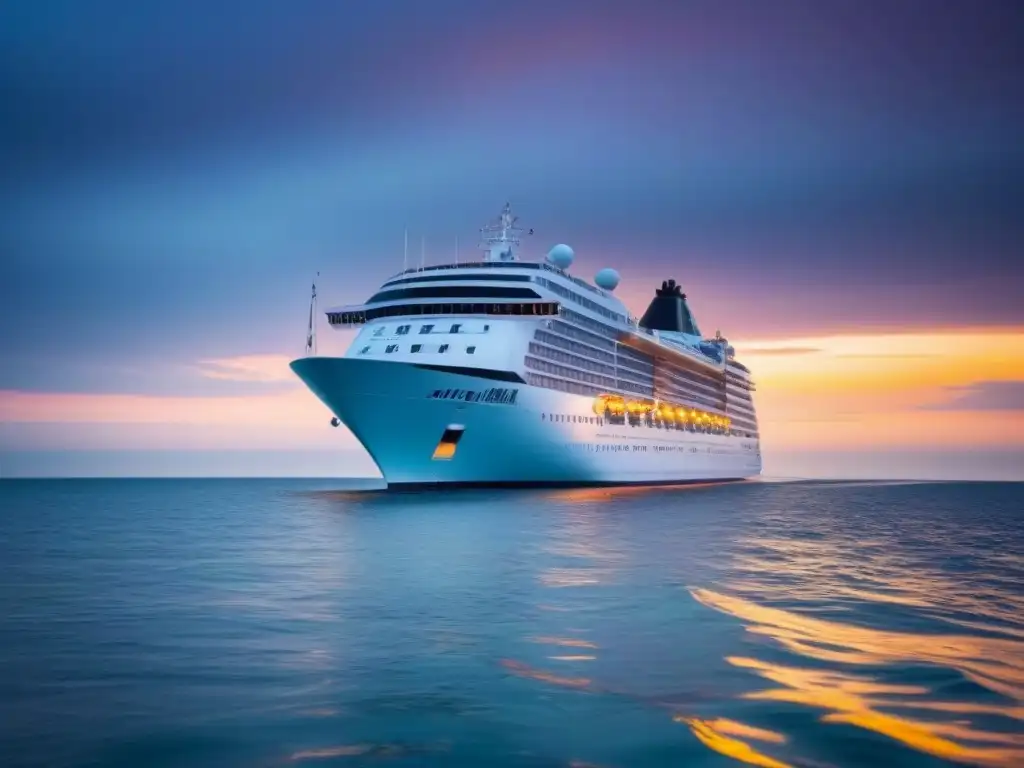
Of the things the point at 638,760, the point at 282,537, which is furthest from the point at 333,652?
the point at 282,537

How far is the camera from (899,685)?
12.4 m

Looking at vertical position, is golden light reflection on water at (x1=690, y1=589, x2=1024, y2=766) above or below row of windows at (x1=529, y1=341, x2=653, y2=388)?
below

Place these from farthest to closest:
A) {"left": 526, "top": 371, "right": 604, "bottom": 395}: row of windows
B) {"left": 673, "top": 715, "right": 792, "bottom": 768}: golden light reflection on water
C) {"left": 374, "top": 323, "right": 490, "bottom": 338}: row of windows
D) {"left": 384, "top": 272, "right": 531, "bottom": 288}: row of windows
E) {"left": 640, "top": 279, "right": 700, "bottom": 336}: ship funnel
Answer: {"left": 640, "top": 279, "right": 700, "bottom": 336}: ship funnel, {"left": 384, "top": 272, "right": 531, "bottom": 288}: row of windows, {"left": 526, "top": 371, "right": 604, "bottom": 395}: row of windows, {"left": 374, "top": 323, "right": 490, "bottom": 338}: row of windows, {"left": 673, "top": 715, "right": 792, "bottom": 768}: golden light reflection on water

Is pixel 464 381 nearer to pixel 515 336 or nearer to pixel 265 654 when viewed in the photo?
pixel 515 336

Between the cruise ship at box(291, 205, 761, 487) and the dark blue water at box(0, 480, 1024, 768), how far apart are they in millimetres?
27935

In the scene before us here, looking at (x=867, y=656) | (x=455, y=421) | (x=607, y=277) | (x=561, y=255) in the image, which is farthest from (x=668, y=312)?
(x=867, y=656)

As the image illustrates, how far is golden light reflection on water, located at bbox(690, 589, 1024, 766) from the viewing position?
10.0 meters

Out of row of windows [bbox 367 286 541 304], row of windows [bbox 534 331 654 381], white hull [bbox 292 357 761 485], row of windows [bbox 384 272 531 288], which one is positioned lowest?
white hull [bbox 292 357 761 485]

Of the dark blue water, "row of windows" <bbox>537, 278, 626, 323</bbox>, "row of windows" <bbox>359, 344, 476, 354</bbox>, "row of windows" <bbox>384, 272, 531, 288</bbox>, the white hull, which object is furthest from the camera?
"row of windows" <bbox>537, 278, 626, 323</bbox>

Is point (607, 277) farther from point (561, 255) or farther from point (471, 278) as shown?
point (471, 278)

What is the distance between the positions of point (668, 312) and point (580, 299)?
4741 centimetres

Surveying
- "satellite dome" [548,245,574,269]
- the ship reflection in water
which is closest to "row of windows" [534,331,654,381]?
"satellite dome" [548,245,574,269]

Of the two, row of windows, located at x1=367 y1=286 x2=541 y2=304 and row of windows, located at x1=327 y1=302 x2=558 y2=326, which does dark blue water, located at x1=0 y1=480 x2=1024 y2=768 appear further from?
row of windows, located at x1=367 y1=286 x2=541 y2=304

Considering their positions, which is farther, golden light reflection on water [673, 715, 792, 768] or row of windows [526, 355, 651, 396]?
row of windows [526, 355, 651, 396]
